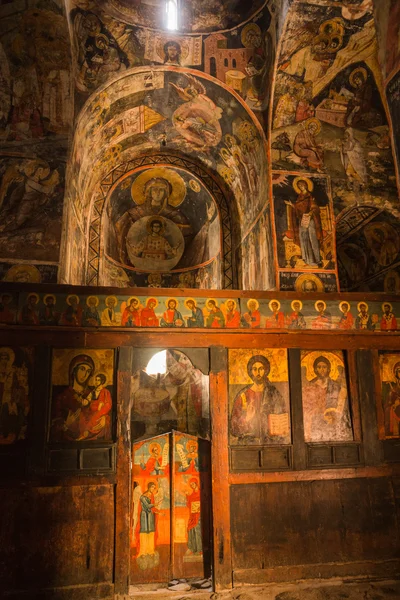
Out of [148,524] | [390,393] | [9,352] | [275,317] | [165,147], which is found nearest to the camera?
[9,352]

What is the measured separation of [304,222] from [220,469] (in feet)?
18.9

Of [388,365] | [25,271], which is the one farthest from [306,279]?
[25,271]

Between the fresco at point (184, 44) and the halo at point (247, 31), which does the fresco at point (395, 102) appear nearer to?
the fresco at point (184, 44)

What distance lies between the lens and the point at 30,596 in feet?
21.4

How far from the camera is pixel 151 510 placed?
737cm

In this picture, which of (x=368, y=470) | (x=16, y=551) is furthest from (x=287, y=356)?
(x=16, y=551)

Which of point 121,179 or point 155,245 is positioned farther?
point 155,245

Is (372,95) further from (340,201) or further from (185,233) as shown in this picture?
(185,233)

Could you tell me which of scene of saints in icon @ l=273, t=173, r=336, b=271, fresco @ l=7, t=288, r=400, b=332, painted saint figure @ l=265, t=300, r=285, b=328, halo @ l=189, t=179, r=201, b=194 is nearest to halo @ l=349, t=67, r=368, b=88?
scene of saints in icon @ l=273, t=173, r=336, b=271

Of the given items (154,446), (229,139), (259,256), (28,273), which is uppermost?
(229,139)

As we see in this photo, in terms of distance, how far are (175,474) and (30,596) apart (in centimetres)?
267

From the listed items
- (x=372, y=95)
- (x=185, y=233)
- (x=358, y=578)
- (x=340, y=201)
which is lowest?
(x=358, y=578)

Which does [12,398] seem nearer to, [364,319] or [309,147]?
[364,319]

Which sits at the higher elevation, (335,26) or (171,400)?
(335,26)
